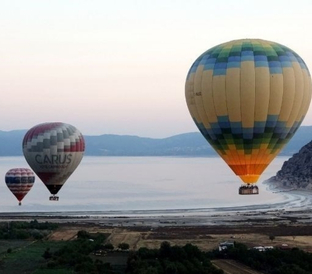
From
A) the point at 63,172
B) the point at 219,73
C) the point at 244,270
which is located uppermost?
the point at 219,73

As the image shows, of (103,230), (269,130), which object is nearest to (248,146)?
(269,130)

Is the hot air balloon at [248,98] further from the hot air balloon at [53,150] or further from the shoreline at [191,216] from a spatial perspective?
the shoreline at [191,216]

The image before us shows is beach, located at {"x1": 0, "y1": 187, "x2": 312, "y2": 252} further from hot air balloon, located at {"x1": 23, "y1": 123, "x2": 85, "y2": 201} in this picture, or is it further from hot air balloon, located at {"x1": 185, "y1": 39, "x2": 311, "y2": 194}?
hot air balloon, located at {"x1": 185, "y1": 39, "x2": 311, "y2": 194}

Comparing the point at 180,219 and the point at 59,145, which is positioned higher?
the point at 59,145

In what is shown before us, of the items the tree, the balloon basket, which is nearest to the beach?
the tree

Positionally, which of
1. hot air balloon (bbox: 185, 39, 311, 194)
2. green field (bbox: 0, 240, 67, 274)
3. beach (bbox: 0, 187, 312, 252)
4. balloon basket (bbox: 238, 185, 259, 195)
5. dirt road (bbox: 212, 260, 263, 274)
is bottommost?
dirt road (bbox: 212, 260, 263, 274)

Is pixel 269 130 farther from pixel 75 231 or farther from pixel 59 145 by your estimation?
pixel 75 231
